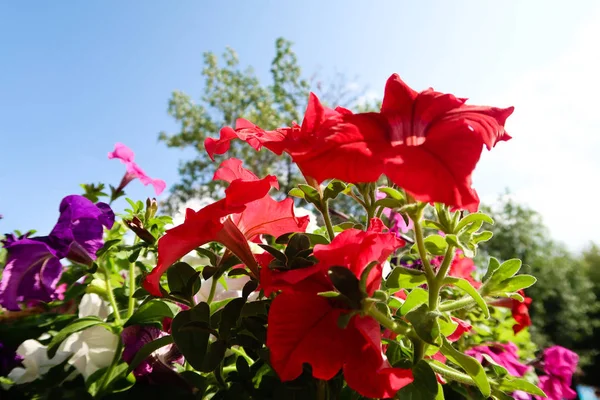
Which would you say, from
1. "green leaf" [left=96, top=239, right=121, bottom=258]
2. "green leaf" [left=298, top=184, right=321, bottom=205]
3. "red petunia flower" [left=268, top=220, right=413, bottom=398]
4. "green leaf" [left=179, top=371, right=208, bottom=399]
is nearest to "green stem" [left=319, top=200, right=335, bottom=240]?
"green leaf" [left=298, top=184, right=321, bottom=205]

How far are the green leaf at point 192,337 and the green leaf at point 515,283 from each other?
0.30 m

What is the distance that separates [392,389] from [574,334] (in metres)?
14.5

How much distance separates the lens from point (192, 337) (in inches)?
16.8

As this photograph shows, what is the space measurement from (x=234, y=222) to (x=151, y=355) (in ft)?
0.68

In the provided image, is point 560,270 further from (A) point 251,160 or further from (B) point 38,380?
(B) point 38,380

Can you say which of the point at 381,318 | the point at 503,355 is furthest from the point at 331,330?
the point at 503,355

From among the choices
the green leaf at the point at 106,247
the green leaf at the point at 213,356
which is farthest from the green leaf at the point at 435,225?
the green leaf at the point at 106,247

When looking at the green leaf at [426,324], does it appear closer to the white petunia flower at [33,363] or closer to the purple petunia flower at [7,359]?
the white petunia flower at [33,363]

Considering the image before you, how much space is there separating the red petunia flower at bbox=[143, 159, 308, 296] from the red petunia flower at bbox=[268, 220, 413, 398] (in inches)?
3.2

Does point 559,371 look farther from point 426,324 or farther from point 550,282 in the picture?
point 550,282

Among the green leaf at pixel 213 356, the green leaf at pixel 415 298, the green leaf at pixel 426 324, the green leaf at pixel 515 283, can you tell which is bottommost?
the green leaf at pixel 213 356

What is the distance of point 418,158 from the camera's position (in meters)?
0.34

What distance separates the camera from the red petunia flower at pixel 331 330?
354 mm

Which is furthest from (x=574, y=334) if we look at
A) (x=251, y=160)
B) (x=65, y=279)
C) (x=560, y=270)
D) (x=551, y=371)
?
(x=65, y=279)
